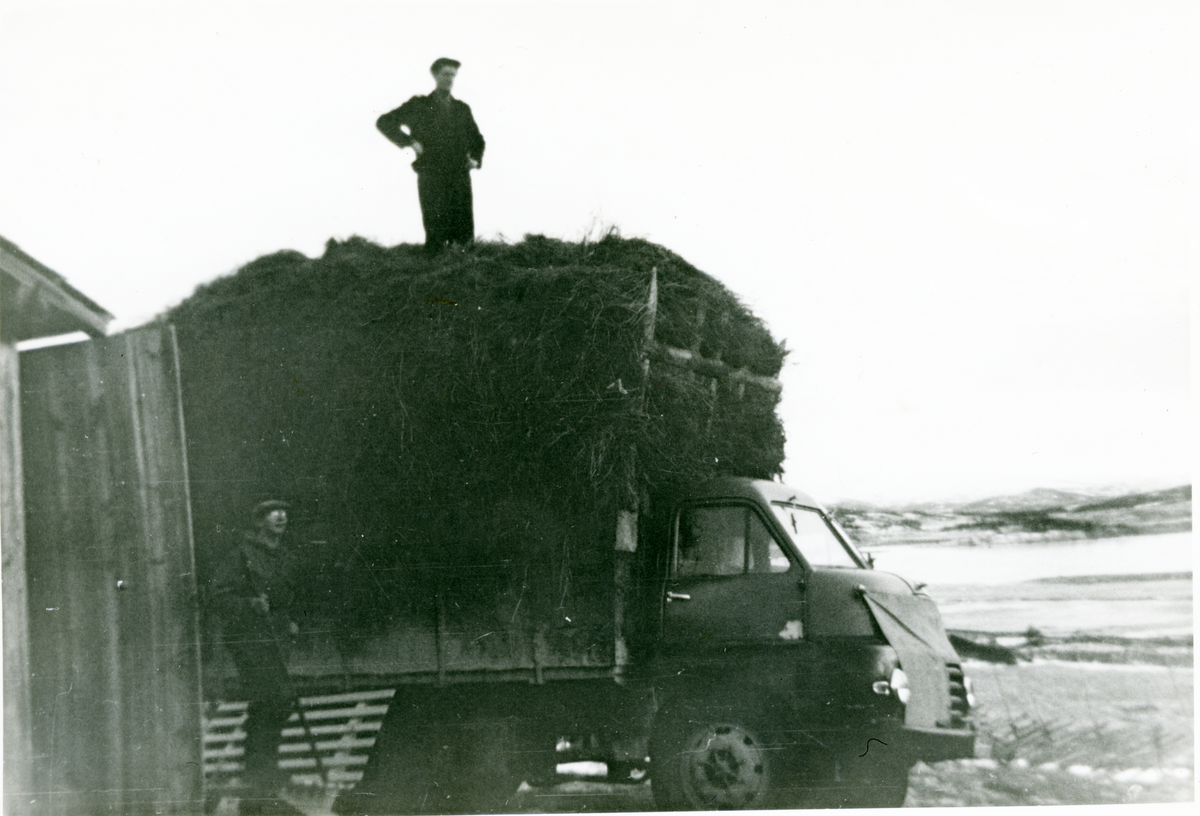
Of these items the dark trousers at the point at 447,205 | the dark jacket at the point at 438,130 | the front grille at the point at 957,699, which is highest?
the dark jacket at the point at 438,130

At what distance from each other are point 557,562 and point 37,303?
11.5 ft

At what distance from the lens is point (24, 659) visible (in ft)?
17.3

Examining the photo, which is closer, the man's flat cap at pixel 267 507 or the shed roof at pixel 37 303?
the man's flat cap at pixel 267 507

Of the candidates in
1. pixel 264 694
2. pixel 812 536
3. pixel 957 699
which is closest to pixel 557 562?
pixel 812 536

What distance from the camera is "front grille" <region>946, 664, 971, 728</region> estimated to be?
15.7 feet

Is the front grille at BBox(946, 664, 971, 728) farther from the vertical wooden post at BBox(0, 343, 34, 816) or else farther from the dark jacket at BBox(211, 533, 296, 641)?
the vertical wooden post at BBox(0, 343, 34, 816)

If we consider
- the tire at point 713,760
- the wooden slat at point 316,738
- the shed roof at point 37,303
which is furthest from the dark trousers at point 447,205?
the tire at point 713,760

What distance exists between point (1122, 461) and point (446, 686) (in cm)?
395

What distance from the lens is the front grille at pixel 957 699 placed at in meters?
4.79

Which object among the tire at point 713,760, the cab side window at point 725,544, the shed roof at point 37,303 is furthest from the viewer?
the shed roof at point 37,303

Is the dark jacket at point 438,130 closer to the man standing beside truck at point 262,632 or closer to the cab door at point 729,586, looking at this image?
the man standing beside truck at point 262,632

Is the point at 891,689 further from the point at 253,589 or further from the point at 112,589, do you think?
the point at 112,589

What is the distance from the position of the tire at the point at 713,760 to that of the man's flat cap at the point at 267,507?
232 cm

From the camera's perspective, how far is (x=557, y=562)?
4773mm
